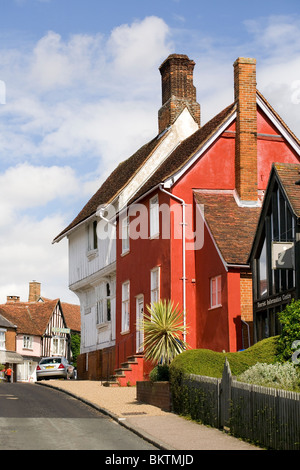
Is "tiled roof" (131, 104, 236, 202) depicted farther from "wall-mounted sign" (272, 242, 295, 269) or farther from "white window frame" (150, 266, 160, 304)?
"wall-mounted sign" (272, 242, 295, 269)

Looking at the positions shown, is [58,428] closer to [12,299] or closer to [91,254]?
[91,254]

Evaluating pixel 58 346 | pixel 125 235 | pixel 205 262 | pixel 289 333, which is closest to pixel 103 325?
pixel 125 235

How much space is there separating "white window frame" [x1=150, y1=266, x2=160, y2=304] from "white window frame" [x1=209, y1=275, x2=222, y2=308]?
2.82 metres

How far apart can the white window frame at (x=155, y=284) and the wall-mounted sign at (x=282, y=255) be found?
833 cm

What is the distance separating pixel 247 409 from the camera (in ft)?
47.0

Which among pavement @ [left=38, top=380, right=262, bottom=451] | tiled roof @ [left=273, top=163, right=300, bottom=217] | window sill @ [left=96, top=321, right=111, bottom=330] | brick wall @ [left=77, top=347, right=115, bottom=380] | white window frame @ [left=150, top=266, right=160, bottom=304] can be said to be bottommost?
pavement @ [left=38, top=380, right=262, bottom=451]

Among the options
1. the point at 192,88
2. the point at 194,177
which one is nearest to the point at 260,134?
the point at 194,177

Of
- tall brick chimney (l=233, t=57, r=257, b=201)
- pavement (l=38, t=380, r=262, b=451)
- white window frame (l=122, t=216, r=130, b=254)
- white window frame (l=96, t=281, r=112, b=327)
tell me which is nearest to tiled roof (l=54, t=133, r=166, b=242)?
white window frame (l=122, t=216, r=130, b=254)

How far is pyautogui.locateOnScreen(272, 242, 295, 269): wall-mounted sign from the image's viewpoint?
21.3 meters

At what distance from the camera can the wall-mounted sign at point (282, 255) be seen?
21.3 m

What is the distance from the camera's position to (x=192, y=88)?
36031mm

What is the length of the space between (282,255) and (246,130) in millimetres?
9059

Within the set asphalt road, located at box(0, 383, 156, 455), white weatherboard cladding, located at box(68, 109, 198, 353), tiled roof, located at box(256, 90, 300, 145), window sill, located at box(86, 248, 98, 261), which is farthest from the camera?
window sill, located at box(86, 248, 98, 261)

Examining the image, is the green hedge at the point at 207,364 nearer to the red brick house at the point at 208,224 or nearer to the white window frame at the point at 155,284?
the red brick house at the point at 208,224
